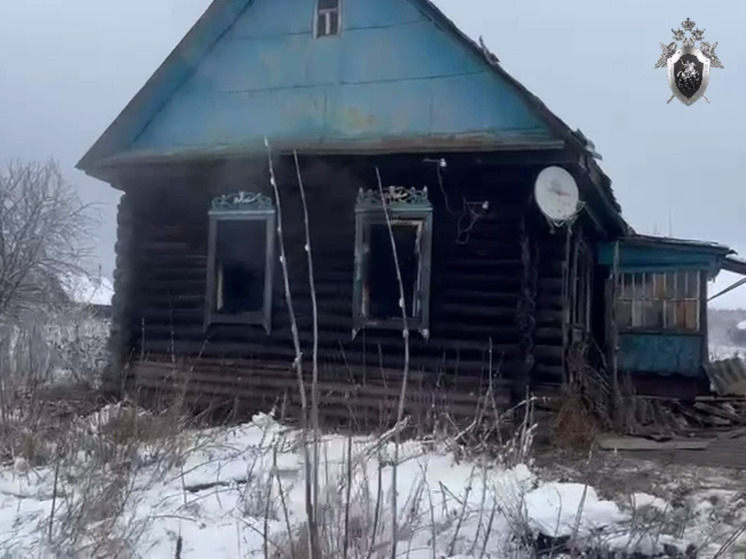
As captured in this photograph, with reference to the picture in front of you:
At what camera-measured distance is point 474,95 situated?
320 inches

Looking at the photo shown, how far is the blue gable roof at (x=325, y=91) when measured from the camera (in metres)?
8.00

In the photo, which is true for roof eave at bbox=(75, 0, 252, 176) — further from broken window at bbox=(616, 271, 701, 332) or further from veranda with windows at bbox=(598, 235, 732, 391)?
broken window at bbox=(616, 271, 701, 332)

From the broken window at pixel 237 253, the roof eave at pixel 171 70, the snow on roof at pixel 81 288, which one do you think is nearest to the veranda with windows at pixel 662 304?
the broken window at pixel 237 253

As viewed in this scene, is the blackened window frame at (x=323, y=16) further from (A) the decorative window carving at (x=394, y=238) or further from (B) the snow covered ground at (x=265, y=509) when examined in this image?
(B) the snow covered ground at (x=265, y=509)

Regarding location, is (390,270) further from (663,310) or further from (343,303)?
(663,310)

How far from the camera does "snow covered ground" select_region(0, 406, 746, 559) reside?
12.2 feet

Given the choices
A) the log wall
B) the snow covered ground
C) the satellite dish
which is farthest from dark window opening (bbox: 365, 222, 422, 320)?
the snow covered ground

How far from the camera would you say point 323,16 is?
901 cm

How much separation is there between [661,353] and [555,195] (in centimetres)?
515

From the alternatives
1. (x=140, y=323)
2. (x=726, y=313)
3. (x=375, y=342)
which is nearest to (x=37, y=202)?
(x=140, y=323)

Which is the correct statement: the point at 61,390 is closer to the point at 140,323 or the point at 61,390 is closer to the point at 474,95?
the point at 140,323

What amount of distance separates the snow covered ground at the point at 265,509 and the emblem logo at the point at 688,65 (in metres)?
6.67

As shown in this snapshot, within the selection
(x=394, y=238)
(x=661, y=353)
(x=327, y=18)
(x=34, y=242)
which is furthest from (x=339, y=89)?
(x=34, y=242)

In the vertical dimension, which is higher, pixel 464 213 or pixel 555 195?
pixel 555 195
